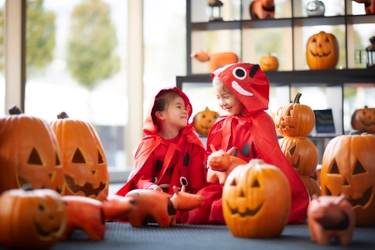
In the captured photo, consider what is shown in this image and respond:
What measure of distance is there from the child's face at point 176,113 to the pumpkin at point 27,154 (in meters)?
1.12

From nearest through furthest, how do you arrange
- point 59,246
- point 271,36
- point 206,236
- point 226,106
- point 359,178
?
point 59,246 < point 206,236 < point 359,178 < point 226,106 < point 271,36

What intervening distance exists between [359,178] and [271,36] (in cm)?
394

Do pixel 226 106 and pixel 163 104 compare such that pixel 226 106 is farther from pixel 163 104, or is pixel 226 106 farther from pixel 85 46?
pixel 85 46

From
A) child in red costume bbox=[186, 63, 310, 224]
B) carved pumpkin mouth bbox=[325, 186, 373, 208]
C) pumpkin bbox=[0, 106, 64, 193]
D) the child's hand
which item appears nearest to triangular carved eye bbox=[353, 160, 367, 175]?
carved pumpkin mouth bbox=[325, 186, 373, 208]

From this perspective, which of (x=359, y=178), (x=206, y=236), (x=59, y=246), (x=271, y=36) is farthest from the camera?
(x=271, y=36)

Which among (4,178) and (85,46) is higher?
(85,46)

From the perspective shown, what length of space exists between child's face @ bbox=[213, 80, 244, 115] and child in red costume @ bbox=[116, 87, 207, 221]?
27 centimetres

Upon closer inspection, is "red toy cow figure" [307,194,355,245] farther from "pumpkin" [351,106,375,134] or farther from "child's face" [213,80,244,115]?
"pumpkin" [351,106,375,134]

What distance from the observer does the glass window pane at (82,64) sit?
6773mm

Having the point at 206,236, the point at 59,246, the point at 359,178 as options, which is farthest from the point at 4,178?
the point at 359,178

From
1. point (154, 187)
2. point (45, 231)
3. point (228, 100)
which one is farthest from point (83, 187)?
point (228, 100)

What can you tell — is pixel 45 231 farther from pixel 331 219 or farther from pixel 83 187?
pixel 331 219

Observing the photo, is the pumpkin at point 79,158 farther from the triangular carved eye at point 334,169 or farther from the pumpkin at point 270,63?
the pumpkin at point 270,63

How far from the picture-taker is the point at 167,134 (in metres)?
3.74
